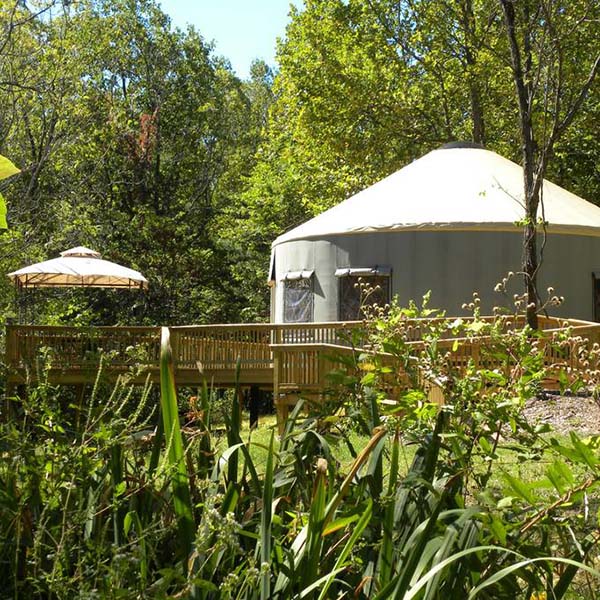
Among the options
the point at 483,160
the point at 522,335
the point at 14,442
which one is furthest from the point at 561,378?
the point at 483,160

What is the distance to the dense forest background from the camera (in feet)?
69.9

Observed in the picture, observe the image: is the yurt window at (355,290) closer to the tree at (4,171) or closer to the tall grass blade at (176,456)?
the tall grass blade at (176,456)

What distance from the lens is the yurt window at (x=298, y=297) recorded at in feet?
53.1

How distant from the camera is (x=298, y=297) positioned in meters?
16.5

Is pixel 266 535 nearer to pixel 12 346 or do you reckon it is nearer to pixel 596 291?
pixel 12 346

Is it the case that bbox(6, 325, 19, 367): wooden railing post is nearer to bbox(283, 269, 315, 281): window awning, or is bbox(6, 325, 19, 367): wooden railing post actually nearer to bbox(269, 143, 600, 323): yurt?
bbox(269, 143, 600, 323): yurt

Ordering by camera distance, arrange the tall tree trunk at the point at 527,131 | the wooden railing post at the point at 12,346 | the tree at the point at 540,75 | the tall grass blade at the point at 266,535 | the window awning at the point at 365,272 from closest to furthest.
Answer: the tall grass blade at the point at 266,535
the tree at the point at 540,75
the tall tree trunk at the point at 527,131
the wooden railing post at the point at 12,346
the window awning at the point at 365,272

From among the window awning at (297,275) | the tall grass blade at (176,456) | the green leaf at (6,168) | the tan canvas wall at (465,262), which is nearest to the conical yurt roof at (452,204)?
the tan canvas wall at (465,262)

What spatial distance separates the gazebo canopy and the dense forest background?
1.22 m

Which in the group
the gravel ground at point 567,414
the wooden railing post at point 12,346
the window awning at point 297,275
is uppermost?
the window awning at point 297,275

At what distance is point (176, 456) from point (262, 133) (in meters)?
24.2

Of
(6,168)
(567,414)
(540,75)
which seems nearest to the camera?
(6,168)

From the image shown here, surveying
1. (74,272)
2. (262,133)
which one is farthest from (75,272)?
(262,133)

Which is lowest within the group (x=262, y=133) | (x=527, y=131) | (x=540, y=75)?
(x=527, y=131)
